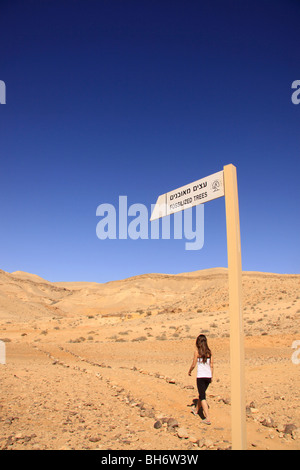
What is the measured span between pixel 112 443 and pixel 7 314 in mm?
48464

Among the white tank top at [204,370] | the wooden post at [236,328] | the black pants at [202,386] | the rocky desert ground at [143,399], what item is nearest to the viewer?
the wooden post at [236,328]

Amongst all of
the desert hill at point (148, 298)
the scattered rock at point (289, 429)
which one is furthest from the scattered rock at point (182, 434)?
the desert hill at point (148, 298)

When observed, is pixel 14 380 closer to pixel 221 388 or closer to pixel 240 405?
pixel 221 388

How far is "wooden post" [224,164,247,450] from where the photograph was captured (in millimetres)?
3490

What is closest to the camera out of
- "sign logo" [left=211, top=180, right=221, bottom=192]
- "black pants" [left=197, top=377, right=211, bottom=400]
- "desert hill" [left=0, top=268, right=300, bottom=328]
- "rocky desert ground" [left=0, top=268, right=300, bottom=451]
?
"sign logo" [left=211, top=180, right=221, bottom=192]

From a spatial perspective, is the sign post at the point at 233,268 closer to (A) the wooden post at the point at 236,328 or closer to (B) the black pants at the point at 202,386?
Result: (A) the wooden post at the point at 236,328

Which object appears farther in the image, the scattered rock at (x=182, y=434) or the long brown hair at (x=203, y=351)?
the long brown hair at (x=203, y=351)

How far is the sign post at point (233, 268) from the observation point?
3501 mm

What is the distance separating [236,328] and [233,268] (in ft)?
2.14

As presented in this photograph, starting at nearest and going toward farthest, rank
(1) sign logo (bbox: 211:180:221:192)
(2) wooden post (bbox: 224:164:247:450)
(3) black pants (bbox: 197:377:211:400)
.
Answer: (2) wooden post (bbox: 224:164:247:450) < (1) sign logo (bbox: 211:180:221:192) < (3) black pants (bbox: 197:377:211:400)

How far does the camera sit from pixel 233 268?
3.67 metres

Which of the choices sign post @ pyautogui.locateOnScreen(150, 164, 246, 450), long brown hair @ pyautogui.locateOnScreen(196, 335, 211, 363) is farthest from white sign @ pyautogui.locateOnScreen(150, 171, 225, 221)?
long brown hair @ pyautogui.locateOnScreen(196, 335, 211, 363)

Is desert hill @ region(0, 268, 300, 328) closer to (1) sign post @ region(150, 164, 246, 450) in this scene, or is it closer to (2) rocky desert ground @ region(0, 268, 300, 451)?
(2) rocky desert ground @ region(0, 268, 300, 451)
